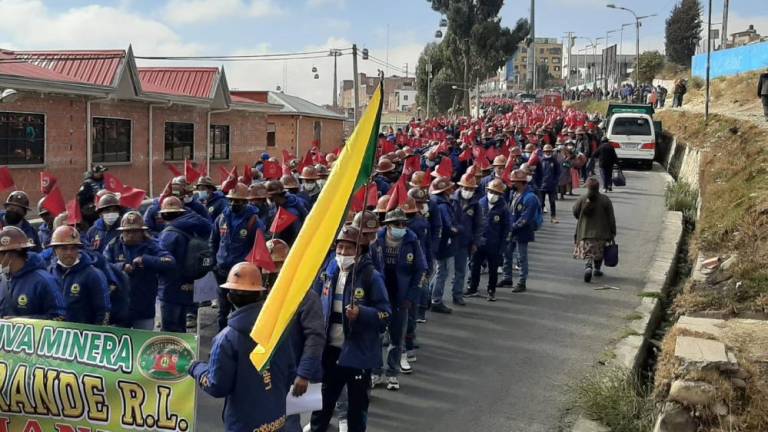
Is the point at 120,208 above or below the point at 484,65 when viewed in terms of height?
below

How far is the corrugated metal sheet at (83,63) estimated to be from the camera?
73.2ft

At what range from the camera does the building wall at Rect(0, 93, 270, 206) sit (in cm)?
1934

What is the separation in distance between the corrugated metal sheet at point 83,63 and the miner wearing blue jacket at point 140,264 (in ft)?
50.3

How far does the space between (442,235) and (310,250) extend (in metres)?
6.27

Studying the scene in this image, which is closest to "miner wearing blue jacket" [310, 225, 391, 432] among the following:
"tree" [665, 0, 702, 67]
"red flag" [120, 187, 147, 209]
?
"red flag" [120, 187, 147, 209]

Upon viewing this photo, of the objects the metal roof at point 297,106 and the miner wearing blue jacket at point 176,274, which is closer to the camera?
the miner wearing blue jacket at point 176,274

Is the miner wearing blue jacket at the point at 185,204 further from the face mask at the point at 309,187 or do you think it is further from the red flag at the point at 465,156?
the red flag at the point at 465,156

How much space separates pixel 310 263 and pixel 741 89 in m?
35.3

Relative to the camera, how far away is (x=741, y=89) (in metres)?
34.6

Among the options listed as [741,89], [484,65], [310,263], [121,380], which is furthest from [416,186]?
[484,65]

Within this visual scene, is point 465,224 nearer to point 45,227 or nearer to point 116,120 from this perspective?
point 45,227

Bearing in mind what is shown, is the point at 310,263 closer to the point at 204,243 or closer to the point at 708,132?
the point at 204,243

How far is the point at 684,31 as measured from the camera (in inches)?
2815

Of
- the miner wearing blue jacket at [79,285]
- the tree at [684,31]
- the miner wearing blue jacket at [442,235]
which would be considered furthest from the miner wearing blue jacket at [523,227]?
the tree at [684,31]
